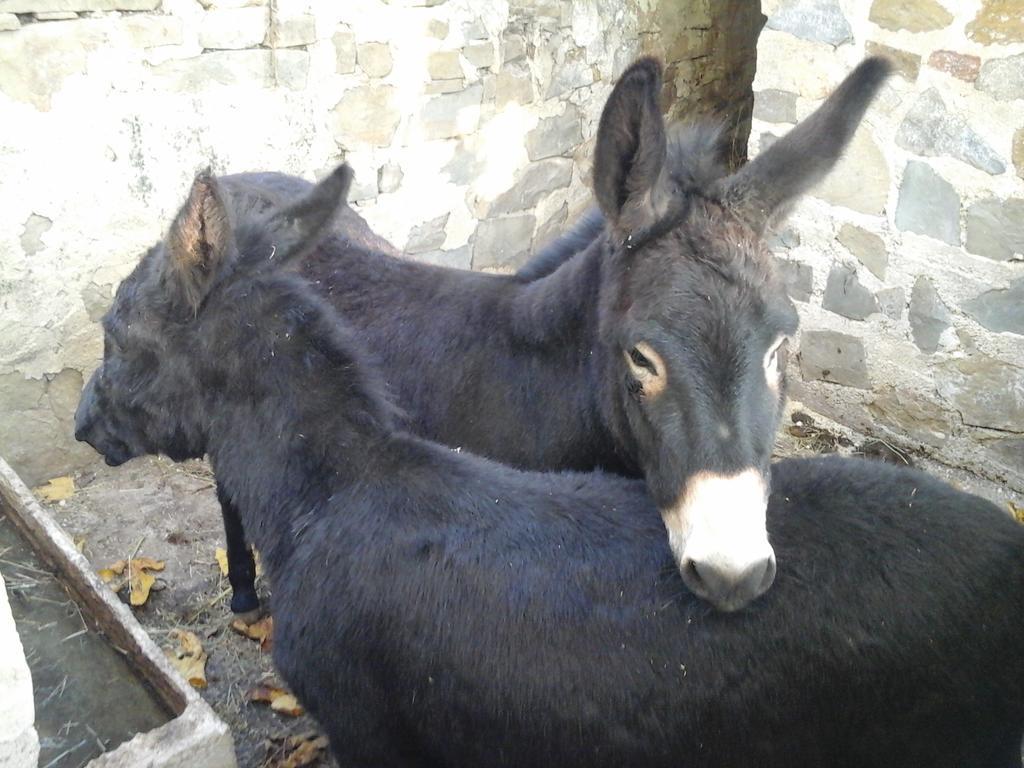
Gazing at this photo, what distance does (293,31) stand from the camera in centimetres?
429

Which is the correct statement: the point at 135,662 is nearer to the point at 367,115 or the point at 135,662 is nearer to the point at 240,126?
the point at 240,126

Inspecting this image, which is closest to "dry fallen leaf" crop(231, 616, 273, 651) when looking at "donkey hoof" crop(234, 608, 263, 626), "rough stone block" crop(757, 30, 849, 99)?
"donkey hoof" crop(234, 608, 263, 626)

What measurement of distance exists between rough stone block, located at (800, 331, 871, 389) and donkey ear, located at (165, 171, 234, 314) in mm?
3360

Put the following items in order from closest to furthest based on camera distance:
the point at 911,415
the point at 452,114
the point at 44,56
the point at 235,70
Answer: the point at 44,56 → the point at 235,70 → the point at 911,415 → the point at 452,114

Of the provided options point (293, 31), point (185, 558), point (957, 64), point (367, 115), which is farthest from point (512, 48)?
point (185, 558)

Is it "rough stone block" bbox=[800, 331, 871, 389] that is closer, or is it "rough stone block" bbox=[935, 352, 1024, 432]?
"rough stone block" bbox=[935, 352, 1024, 432]

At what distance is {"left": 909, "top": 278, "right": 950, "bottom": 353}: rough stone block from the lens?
169 inches

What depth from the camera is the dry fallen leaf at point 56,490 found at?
165 inches

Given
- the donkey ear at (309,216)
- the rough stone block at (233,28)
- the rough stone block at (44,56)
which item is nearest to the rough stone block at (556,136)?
the rough stone block at (233,28)

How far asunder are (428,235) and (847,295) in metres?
2.32

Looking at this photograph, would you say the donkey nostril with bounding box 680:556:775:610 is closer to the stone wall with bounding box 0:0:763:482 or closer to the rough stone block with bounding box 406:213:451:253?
the stone wall with bounding box 0:0:763:482

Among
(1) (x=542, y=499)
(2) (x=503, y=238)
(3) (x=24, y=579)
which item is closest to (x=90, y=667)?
(3) (x=24, y=579)

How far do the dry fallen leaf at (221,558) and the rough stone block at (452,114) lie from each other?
247 centimetres

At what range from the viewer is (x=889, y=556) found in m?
2.02
